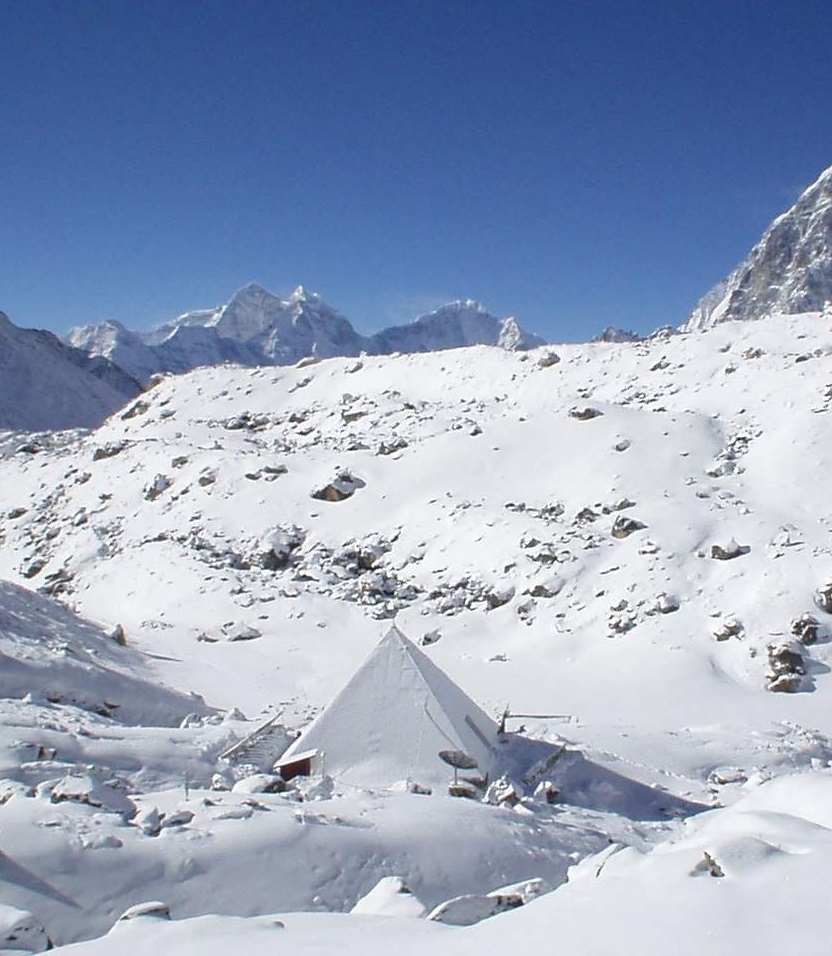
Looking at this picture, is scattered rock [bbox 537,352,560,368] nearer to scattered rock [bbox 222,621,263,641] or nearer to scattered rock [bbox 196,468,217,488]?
scattered rock [bbox 196,468,217,488]

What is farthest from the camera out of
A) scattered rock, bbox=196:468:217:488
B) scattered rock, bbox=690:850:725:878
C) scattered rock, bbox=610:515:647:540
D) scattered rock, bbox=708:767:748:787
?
scattered rock, bbox=196:468:217:488

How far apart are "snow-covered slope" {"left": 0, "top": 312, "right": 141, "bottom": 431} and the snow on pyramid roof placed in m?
107

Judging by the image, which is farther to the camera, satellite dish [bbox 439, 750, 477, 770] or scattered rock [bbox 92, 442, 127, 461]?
scattered rock [bbox 92, 442, 127, 461]

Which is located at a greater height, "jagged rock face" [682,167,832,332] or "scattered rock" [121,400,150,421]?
"jagged rock face" [682,167,832,332]

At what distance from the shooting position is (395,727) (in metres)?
16.8

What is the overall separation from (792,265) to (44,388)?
489ft

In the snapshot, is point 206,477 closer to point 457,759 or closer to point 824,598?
point 457,759

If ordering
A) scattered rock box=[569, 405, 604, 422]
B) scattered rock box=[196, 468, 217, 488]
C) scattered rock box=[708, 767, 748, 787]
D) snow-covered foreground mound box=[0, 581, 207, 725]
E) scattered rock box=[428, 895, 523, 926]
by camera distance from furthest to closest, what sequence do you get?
scattered rock box=[196, 468, 217, 488]
scattered rock box=[569, 405, 604, 422]
snow-covered foreground mound box=[0, 581, 207, 725]
scattered rock box=[708, 767, 748, 787]
scattered rock box=[428, 895, 523, 926]

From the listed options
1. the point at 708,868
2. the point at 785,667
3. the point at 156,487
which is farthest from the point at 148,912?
the point at 156,487

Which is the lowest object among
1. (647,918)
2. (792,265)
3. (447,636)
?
(647,918)

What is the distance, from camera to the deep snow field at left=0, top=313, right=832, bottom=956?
6609mm

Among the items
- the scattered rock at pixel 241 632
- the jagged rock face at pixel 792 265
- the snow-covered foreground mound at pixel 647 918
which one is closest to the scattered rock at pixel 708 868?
the snow-covered foreground mound at pixel 647 918

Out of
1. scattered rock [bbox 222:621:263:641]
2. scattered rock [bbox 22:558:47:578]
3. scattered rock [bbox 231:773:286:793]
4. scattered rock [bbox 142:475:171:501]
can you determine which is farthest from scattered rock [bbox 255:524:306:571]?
scattered rock [bbox 231:773:286:793]

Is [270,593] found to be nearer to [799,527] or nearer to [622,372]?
[799,527]
